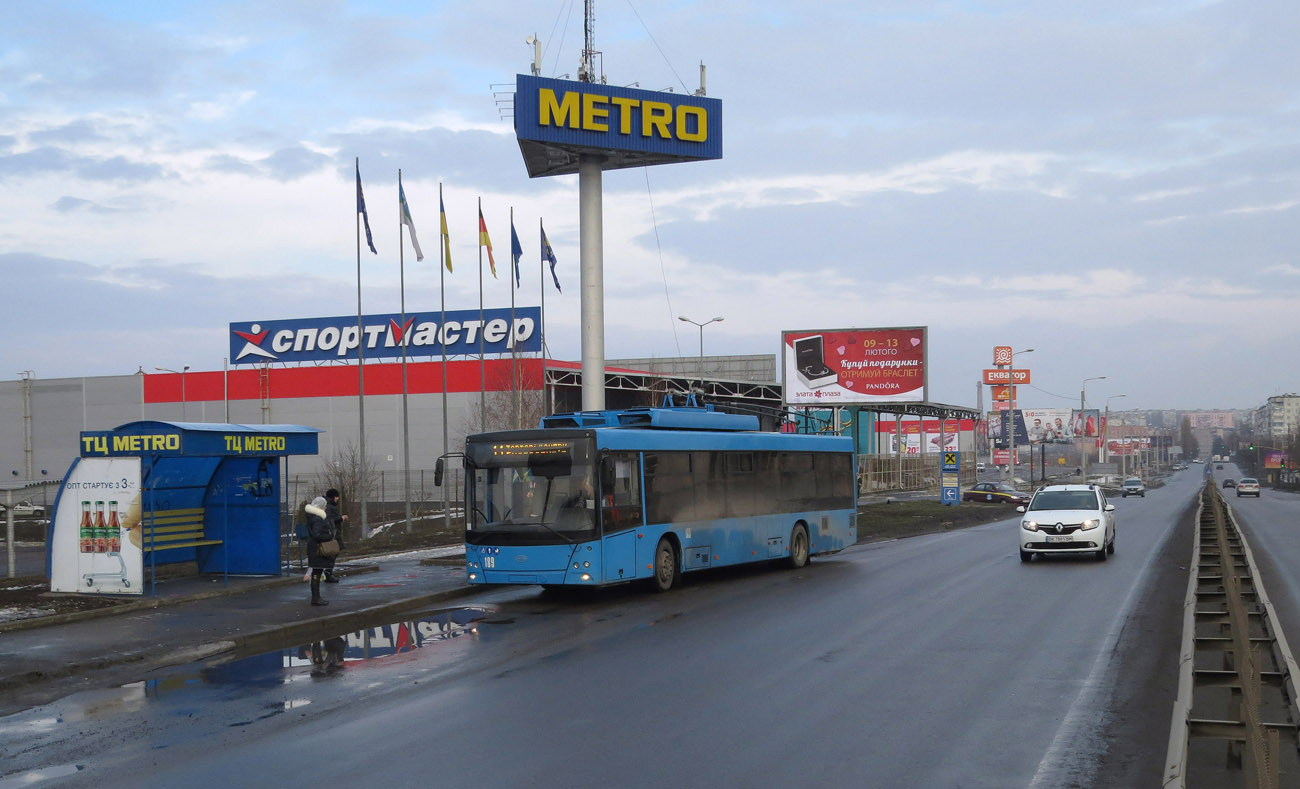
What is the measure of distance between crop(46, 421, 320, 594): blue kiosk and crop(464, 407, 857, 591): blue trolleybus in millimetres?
3945

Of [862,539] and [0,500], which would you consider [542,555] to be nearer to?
[0,500]

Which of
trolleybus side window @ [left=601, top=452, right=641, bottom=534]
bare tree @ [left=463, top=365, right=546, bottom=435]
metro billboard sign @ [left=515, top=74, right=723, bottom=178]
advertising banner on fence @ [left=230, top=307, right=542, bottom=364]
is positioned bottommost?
trolleybus side window @ [left=601, top=452, right=641, bottom=534]

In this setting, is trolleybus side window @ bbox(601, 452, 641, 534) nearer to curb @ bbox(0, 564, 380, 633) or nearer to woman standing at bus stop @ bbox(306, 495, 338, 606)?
woman standing at bus stop @ bbox(306, 495, 338, 606)

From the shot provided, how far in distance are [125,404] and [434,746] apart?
72.9m

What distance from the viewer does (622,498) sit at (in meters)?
18.5

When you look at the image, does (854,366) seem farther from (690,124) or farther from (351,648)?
(351,648)

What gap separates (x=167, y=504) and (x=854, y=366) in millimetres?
37816

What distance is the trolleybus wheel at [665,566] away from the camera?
63.8 feet

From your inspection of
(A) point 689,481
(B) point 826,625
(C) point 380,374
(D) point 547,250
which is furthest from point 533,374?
(B) point 826,625

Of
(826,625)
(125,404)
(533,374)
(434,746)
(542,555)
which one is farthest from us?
(125,404)

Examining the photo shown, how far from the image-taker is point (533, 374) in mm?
64438

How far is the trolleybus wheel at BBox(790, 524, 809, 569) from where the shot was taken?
24016 millimetres

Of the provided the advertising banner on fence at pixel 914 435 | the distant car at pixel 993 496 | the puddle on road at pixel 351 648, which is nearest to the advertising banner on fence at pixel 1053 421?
the advertising banner on fence at pixel 914 435

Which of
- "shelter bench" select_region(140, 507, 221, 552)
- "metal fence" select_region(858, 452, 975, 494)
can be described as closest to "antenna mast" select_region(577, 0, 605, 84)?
"shelter bench" select_region(140, 507, 221, 552)
